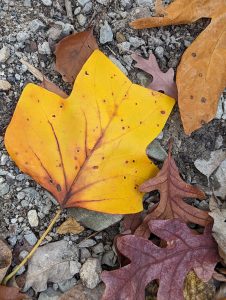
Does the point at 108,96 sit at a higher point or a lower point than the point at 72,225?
higher

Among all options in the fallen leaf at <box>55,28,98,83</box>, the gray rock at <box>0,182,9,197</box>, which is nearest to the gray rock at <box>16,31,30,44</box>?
the fallen leaf at <box>55,28,98,83</box>

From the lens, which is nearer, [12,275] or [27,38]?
[12,275]

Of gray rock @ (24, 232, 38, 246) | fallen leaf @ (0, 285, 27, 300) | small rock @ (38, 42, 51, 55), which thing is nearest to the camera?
fallen leaf @ (0, 285, 27, 300)

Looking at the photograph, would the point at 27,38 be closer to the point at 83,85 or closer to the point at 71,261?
the point at 83,85

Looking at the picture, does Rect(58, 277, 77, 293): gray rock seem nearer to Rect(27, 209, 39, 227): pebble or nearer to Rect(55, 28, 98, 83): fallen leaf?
Rect(27, 209, 39, 227): pebble

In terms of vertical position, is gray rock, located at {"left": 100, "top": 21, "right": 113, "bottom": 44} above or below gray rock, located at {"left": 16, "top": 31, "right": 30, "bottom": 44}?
below

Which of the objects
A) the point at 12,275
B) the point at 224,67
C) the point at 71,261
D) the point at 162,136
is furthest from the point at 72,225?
the point at 224,67
